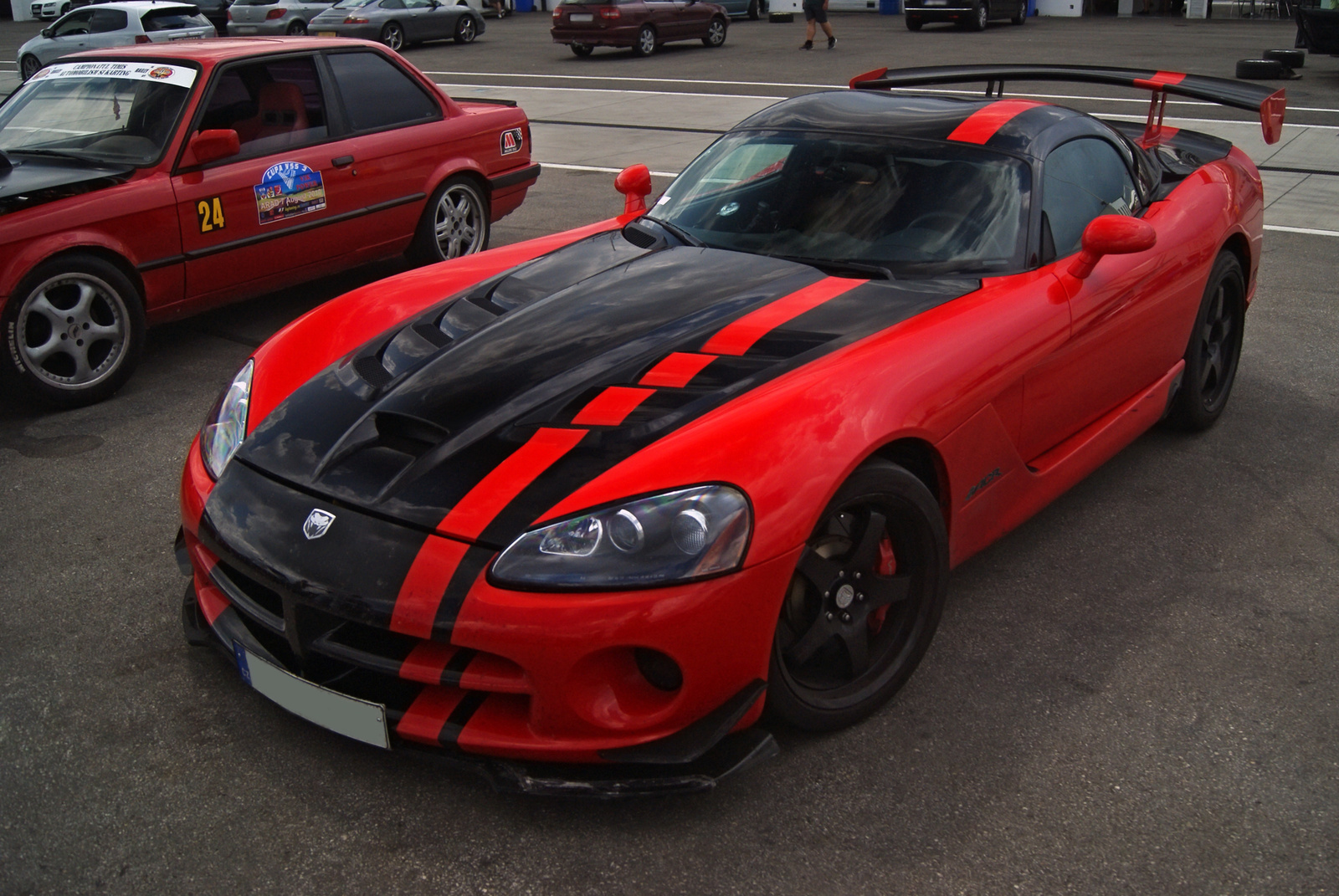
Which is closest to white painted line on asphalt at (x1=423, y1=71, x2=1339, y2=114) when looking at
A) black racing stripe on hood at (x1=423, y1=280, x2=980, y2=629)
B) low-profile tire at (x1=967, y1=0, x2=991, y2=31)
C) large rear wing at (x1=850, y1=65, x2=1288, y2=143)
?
low-profile tire at (x1=967, y1=0, x2=991, y2=31)

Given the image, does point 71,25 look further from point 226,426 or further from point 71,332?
point 226,426

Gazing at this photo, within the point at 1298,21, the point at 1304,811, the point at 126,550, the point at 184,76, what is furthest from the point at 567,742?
the point at 1298,21

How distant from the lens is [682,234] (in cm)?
382

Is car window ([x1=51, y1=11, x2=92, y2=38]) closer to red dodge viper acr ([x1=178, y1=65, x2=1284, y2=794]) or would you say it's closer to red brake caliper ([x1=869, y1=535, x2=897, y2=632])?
red dodge viper acr ([x1=178, y1=65, x2=1284, y2=794])

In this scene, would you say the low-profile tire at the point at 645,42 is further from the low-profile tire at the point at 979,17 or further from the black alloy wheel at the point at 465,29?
the low-profile tire at the point at 979,17

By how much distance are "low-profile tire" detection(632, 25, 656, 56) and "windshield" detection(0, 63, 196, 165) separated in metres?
16.7

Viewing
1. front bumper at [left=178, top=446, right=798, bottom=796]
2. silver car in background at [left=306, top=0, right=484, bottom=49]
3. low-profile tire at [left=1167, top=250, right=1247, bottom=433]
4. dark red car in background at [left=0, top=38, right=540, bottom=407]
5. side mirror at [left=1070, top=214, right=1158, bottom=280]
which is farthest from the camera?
silver car in background at [left=306, top=0, right=484, bottom=49]

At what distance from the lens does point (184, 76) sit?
5.66 meters

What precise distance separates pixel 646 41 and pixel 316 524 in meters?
20.7

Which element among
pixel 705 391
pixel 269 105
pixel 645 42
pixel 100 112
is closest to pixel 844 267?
pixel 705 391

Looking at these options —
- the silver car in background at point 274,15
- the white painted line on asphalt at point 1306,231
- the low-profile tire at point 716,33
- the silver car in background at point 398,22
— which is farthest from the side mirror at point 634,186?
the silver car in background at point 274,15

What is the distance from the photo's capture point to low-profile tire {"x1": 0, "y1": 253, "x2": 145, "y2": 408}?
4.81 metres

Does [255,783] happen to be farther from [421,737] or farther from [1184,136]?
[1184,136]

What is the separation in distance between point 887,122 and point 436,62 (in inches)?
753
